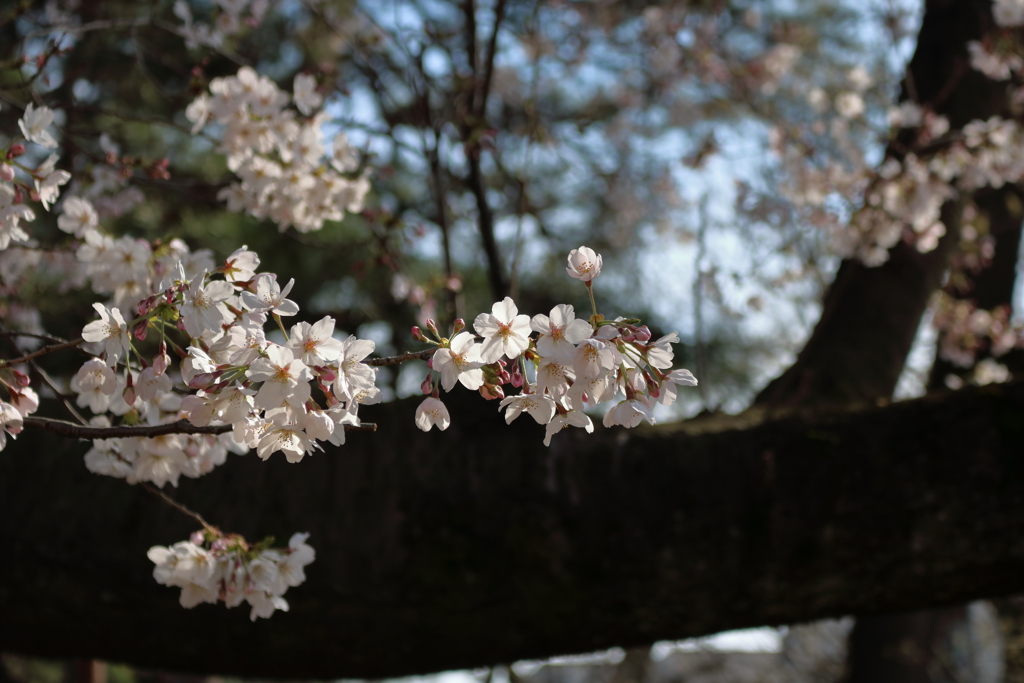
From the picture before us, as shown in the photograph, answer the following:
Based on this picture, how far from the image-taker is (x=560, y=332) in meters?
0.85

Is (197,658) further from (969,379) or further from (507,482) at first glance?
(969,379)

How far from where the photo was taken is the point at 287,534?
154 cm

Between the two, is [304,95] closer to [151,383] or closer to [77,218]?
[77,218]

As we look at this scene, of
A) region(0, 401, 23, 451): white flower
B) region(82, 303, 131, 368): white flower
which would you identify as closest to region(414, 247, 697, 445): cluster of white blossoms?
region(82, 303, 131, 368): white flower

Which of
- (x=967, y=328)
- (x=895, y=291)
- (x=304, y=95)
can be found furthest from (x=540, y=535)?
(x=967, y=328)

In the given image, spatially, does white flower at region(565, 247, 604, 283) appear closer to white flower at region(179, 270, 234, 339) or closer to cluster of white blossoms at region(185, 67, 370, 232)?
white flower at region(179, 270, 234, 339)

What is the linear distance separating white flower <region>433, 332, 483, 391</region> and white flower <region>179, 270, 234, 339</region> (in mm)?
251

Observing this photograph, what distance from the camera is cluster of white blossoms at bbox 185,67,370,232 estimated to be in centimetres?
180

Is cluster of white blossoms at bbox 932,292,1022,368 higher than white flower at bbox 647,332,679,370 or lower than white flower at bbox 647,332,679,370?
higher

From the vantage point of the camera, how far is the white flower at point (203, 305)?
855 millimetres

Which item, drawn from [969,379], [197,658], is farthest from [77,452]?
[969,379]

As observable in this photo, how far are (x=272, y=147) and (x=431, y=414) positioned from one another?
3.73ft

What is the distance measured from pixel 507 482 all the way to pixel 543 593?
0.23 meters

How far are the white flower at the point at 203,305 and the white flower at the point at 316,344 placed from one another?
10 cm
